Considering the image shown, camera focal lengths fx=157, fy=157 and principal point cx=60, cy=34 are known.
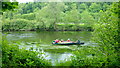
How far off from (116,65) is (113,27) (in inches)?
14.8

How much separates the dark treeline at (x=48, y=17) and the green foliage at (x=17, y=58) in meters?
4.47

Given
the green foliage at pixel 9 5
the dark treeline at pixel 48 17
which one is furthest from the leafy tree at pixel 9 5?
the dark treeline at pixel 48 17

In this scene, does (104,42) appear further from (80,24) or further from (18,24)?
(18,24)

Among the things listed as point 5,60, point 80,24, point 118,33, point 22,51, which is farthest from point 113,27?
point 80,24

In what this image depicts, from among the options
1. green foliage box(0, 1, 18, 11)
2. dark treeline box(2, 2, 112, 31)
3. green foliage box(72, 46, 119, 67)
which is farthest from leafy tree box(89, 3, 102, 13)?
green foliage box(0, 1, 18, 11)

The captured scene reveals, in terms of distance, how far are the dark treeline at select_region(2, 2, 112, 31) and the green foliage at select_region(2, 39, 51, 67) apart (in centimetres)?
447

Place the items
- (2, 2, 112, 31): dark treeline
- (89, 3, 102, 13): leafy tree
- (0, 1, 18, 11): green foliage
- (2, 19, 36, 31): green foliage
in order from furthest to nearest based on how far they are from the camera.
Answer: (2, 19, 36, 31): green foliage
(2, 2, 112, 31): dark treeline
(89, 3, 102, 13): leafy tree
(0, 1, 18, 11): green foliage

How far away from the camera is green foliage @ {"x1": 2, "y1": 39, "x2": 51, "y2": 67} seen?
4.74 feet

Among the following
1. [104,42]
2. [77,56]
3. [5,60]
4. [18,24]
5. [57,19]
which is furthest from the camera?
[57,19]

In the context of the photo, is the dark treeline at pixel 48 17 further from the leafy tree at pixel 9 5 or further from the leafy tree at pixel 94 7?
the leafy tree at pixel 9 5

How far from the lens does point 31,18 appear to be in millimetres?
7297

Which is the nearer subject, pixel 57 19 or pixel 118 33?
pixel 118 33

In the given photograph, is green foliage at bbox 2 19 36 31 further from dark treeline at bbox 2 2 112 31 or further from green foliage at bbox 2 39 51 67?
green foliage at bbox 2 39 51 67

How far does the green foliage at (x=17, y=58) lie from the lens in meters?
1.45
